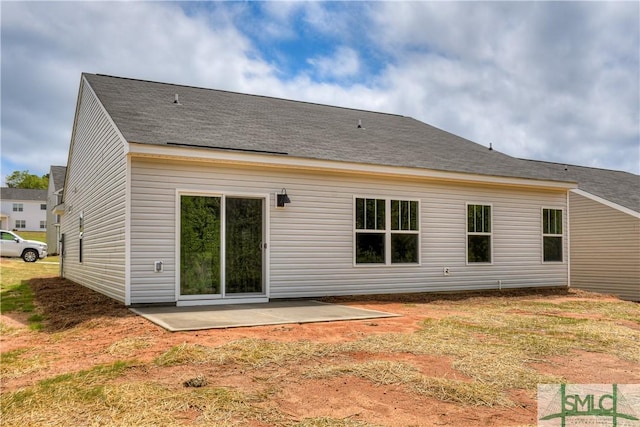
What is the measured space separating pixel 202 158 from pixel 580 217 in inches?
513

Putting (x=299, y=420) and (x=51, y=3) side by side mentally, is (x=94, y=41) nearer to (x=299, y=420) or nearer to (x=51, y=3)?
(x=51, y=3)

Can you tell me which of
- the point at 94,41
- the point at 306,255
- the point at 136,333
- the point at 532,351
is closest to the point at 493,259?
the point at 306,255

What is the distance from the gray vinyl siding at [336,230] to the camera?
27.8ft

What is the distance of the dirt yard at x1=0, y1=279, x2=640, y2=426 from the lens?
3451 millimetres

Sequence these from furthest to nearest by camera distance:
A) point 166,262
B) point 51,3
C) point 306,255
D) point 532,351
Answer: point 51,3
point 306,255
point 166,262
point 532,351

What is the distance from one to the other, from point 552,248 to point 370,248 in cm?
560

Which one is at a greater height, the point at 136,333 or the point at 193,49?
the point at 193,49

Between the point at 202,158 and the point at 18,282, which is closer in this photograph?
the point at 202,158

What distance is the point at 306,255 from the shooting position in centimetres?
986

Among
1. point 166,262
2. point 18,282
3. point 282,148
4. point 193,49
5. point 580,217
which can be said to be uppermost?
point 193,49

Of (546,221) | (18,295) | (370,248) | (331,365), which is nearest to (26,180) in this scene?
(18,295)

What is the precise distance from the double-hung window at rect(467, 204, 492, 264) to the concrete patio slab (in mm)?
4447

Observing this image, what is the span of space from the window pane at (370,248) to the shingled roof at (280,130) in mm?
1575

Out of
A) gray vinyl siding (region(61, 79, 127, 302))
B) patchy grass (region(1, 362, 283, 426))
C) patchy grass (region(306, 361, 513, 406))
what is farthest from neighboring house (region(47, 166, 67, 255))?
patchy grass (region(306, 361, 513, 406))
